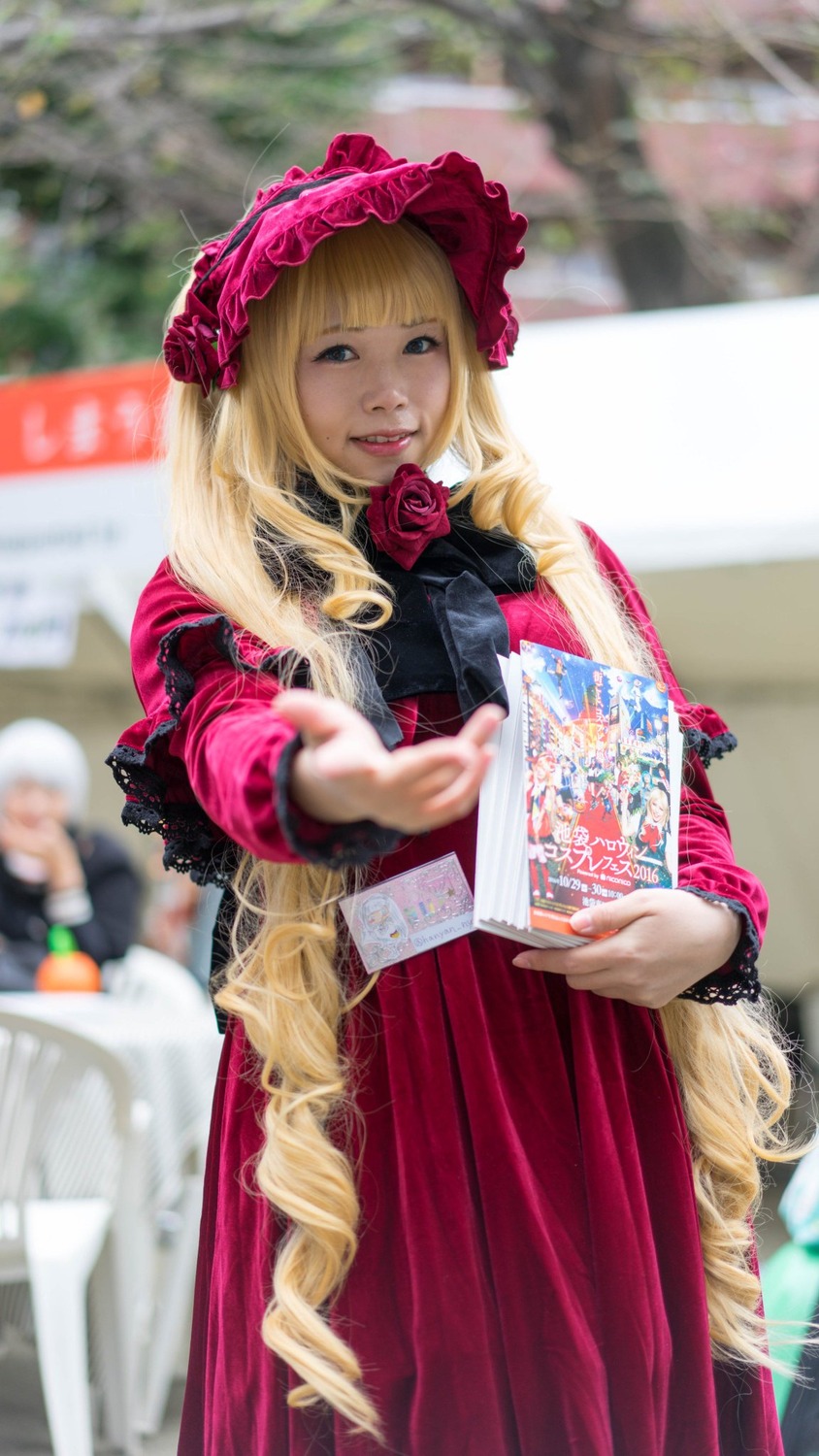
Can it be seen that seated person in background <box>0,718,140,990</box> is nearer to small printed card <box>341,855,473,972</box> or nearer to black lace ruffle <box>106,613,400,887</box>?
black lace ruffle <box>106,613,400,887</box>

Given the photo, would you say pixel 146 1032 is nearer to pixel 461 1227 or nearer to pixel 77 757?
pixel 77 757

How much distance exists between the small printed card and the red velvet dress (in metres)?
0.02

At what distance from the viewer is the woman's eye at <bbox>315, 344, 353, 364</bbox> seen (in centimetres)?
133

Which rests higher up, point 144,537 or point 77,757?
point 144,537

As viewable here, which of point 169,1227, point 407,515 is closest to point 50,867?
point 169,1227

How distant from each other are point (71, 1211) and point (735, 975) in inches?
81.1

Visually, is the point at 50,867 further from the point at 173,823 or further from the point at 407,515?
the point at 407,515

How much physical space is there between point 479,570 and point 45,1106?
187 centimetres

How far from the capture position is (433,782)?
926mm

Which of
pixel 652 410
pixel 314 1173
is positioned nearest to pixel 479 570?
pixel 314 1173

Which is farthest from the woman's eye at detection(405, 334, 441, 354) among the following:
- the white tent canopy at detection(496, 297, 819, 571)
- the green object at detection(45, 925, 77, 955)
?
the green object at detection(45, 925, 77, 955)

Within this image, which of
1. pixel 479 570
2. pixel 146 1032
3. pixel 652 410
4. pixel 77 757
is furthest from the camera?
pixel 77 757

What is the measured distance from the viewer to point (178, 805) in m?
1.29

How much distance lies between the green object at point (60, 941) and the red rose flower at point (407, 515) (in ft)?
9.32
